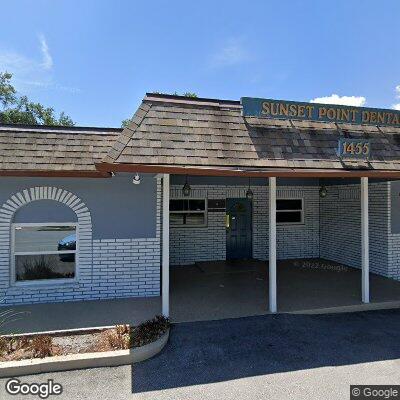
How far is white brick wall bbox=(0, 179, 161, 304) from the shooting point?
6.74 m

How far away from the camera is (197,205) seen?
11.3 metres

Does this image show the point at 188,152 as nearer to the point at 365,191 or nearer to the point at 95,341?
the point at 95,341

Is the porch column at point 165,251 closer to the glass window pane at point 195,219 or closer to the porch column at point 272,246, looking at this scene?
the porch column at point 272,246

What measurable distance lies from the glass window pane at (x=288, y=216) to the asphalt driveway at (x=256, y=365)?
6085 millimetres

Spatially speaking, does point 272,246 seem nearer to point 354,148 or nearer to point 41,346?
point 354,148

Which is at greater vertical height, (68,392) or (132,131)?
(132,131)

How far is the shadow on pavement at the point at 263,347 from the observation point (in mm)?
4324

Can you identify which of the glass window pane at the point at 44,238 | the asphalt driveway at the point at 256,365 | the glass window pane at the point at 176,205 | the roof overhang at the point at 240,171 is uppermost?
the roof overhang at the point at 240,171

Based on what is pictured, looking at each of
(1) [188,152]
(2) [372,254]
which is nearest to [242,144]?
(1) [188,152]

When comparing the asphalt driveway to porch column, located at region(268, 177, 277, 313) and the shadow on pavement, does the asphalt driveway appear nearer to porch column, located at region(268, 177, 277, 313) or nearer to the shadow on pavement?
the shadow on pavement

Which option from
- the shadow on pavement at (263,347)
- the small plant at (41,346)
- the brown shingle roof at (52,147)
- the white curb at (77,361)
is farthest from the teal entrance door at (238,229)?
the small plant at (41,346)

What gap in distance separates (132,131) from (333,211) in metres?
8.12

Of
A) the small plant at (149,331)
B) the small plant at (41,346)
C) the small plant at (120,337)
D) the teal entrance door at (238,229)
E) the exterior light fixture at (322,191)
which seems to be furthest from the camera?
the teal entrance door at (238,229)

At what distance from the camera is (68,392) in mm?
3904
